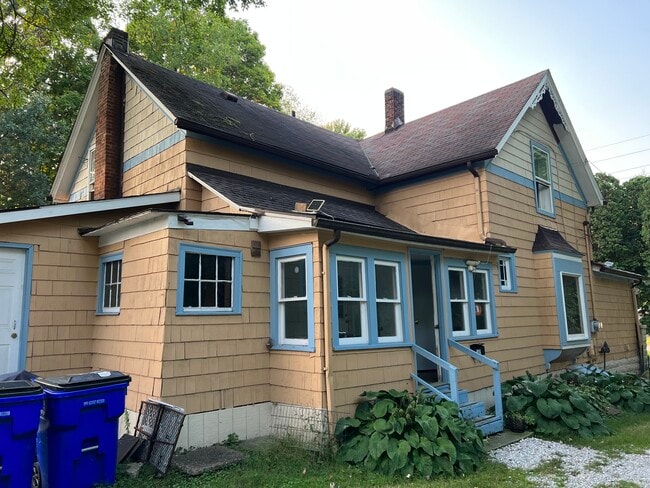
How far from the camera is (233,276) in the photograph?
6.79 meters

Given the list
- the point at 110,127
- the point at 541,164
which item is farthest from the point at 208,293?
the point at 541,164

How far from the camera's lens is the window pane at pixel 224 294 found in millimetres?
6672

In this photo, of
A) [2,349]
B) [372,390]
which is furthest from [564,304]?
[2,349]

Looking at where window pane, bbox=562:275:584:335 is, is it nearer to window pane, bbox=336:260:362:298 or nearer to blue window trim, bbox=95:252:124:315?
window pane, bbox=336:260:362:298

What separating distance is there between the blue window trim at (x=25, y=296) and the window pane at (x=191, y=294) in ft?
9.58

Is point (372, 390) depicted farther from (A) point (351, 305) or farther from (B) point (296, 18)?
(B) point (296, 18)

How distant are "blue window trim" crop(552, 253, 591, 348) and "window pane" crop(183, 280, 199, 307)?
28.8ft

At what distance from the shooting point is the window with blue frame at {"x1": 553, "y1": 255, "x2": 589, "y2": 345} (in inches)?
434

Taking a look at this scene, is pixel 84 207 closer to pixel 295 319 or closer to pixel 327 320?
pixel 295 319

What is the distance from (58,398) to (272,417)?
3199mm

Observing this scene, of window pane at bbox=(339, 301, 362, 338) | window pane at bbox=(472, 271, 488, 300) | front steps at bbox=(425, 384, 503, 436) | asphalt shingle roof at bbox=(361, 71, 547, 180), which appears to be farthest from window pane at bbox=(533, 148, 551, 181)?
window pane at bbox=(339, 301, 362, 338)

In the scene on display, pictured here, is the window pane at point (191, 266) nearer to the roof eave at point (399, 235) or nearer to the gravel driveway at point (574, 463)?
the roof eave at point (399, 235)

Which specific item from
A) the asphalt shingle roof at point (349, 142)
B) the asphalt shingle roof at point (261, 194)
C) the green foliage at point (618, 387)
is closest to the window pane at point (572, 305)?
the green foliage at point (618, 387)

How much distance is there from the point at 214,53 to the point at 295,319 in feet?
69.4
